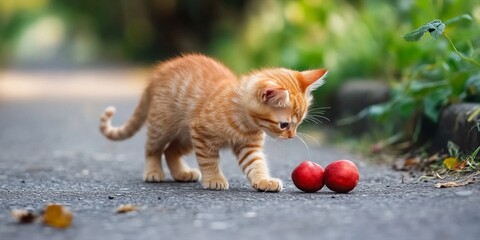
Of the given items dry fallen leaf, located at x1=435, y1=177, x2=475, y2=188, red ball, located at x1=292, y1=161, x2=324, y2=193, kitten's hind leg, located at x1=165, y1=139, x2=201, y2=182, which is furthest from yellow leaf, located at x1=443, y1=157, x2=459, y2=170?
kitten's hind leg, located at x1=165, y1=139, x2=201, y2=182

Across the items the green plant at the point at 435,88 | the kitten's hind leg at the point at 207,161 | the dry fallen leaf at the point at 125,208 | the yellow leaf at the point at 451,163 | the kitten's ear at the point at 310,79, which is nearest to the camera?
the dry fallen leaf at the point at 125,208

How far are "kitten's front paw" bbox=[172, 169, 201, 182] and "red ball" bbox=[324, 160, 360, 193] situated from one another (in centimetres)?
112

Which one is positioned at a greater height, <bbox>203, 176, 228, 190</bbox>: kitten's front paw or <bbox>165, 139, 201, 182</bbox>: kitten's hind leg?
<bbox>165, 139, 201, 182</bbox>: kitten's hind leg

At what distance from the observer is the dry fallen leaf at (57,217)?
3.16 m

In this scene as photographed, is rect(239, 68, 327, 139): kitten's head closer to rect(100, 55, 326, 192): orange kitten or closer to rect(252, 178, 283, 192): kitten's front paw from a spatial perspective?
rect(100, 55, 326, 192): orange kitten

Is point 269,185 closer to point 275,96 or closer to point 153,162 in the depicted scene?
point 275,96

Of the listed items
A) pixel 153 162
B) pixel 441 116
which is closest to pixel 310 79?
pixel 153 162

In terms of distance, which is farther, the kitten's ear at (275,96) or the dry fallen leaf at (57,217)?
the kitten's ear at (275,96)

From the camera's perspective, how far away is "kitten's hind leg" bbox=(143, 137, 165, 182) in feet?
16.0

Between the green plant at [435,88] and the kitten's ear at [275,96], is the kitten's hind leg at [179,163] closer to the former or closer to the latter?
the kitten's ear at [275,96]

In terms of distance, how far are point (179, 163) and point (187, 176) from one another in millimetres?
122

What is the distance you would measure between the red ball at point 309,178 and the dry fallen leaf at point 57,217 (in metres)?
1.35

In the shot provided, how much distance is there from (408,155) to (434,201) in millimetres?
2227

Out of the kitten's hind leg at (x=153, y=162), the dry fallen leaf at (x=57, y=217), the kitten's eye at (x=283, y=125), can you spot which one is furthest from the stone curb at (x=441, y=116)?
the dry fallen leaf at (x=57, y=217)
